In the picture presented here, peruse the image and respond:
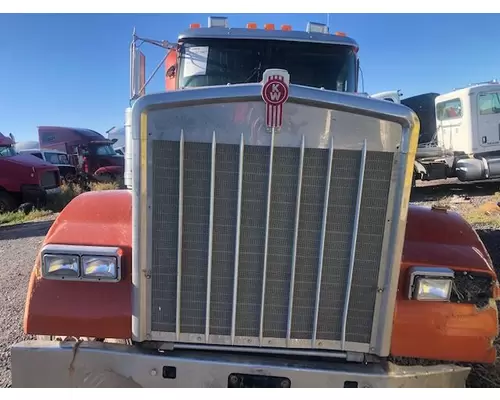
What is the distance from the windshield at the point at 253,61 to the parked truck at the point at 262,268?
1.93m

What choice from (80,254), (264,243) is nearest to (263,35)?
(264,243)

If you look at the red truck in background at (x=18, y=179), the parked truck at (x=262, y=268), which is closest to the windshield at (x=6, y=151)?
the red truck in background at (x=18, y=179)

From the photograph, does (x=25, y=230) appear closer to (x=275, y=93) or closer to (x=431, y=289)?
(x=275, y=93)

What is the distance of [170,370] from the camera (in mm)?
2232

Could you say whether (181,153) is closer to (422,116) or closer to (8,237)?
(8,237)

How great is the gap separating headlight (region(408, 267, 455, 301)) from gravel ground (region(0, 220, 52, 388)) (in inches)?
104

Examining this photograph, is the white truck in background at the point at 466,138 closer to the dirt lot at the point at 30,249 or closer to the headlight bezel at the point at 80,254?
the dirt lot at the point at 30,249

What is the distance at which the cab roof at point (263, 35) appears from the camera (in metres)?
4.22

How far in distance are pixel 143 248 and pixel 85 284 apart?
1.37ft

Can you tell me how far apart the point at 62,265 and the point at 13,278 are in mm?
3652

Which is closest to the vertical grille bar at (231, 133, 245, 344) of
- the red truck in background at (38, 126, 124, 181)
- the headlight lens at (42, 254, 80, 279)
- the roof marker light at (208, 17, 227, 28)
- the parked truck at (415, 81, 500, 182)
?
the headlight lens at (42, 254, 80, 279)

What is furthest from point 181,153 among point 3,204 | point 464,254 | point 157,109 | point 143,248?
point 3,204

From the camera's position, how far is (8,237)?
347 inches

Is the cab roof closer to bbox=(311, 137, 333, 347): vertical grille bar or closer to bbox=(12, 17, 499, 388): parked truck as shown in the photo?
bbox=(12, 17, 499, 388): parked truck
